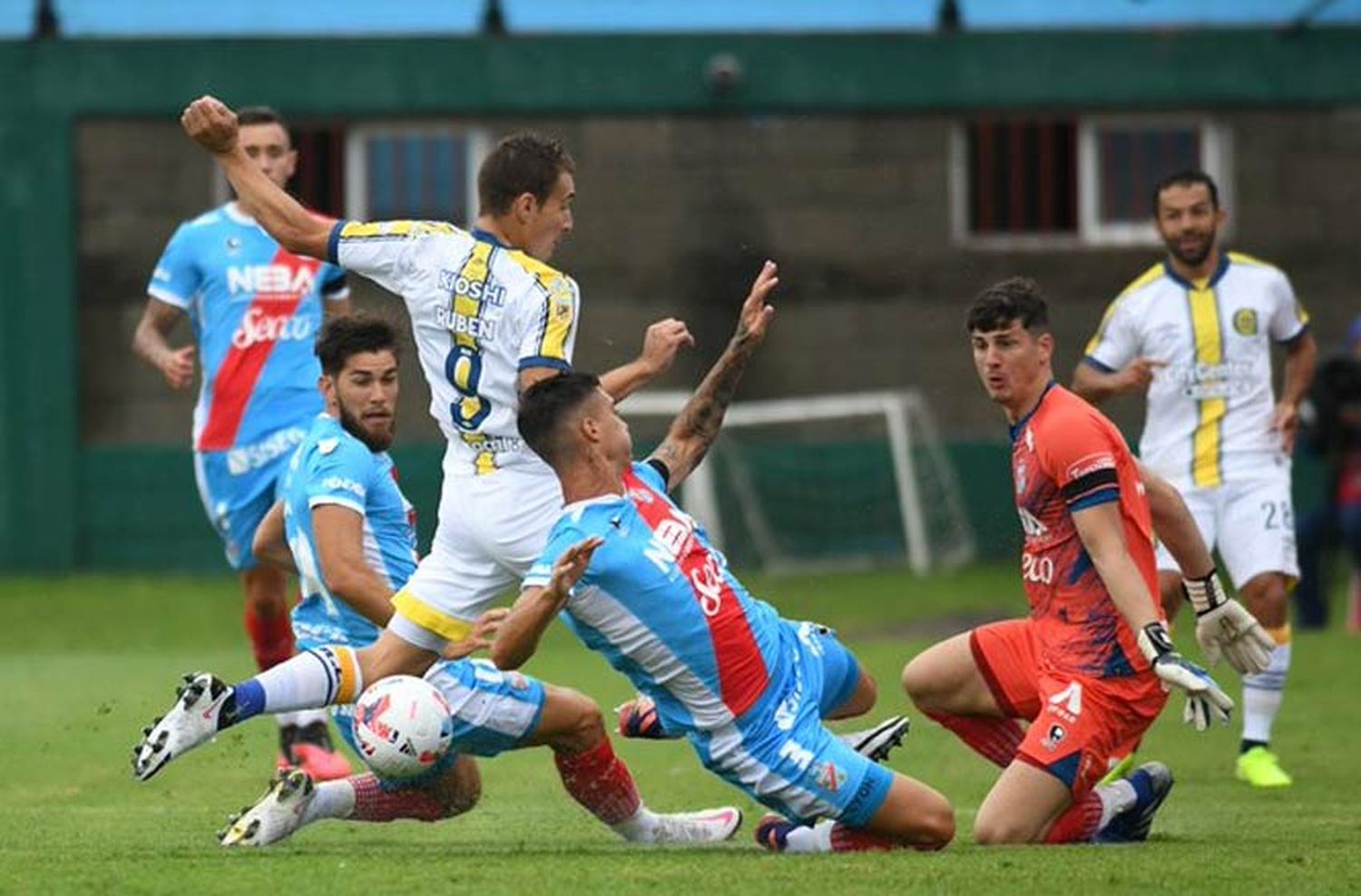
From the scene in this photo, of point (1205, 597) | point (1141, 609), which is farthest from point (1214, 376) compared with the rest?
point (1141, 609)

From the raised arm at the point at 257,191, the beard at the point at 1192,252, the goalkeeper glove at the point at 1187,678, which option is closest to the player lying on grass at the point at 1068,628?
the goalkeeper glove at the point at 1187,678

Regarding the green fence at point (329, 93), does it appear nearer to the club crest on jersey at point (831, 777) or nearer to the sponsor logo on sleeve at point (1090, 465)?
the sponsor logo on sleeve at point (1090, 465)

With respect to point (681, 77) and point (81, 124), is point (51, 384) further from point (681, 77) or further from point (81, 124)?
point (681, 77)

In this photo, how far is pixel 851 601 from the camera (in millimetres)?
20938

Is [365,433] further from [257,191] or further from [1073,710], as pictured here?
[1073,710]

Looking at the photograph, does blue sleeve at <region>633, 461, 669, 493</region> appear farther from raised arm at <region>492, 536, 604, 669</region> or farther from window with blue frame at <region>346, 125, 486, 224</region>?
window with blue frame at <region>346, 125, 486, 224</region>

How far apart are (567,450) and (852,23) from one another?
15.8m

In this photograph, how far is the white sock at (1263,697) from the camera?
11.6m

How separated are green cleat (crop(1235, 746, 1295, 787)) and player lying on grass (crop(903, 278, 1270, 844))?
2077 mm

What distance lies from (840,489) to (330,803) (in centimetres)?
1441

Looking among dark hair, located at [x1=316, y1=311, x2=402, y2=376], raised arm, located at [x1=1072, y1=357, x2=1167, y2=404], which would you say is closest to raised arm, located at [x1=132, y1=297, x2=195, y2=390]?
dark hair, located at [x1=316, y1=311, x2=402, y2=376]

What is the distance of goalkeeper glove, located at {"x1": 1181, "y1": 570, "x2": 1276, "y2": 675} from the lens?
909cm

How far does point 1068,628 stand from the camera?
29.9ft

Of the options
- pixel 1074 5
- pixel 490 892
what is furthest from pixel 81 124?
pixel 490 892
